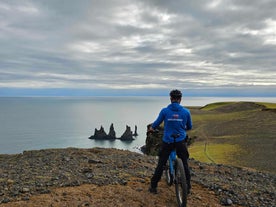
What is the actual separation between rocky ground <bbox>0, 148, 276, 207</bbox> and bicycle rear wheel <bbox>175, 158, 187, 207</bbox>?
1.58 ft

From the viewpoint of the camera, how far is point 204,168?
14.6 m

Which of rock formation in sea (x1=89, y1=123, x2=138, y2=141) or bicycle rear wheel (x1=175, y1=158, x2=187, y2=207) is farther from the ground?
bicycle rear wheel (x1=175, y1=158, x2=187, y2=207)

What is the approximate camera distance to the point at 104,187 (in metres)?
9.67

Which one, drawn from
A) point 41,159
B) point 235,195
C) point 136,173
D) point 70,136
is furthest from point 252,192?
point 70,136

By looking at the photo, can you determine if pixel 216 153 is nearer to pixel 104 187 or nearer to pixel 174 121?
pixel 104 187

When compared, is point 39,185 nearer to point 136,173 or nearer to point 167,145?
point 136,173

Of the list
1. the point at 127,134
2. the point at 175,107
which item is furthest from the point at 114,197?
the point at 127,134

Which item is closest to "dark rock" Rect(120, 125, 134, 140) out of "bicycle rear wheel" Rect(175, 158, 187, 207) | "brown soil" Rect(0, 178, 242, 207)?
"brown soil" Rect(0, 178, 242, 207)

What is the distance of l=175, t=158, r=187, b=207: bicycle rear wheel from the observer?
7.84 meters

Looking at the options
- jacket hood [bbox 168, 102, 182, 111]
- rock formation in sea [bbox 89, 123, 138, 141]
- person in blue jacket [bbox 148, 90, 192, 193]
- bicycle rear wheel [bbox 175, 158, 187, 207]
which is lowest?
rock formation in sea [bbox 89, 123, 138, 141]

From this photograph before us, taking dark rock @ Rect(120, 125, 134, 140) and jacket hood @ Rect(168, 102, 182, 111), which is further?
dark rock @ Rect(120, 125, 134, 140)

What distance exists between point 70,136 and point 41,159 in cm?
11978

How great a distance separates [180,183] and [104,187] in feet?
9.57

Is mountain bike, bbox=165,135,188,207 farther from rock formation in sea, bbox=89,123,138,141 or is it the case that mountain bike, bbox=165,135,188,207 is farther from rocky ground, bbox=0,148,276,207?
rock formation in sea, bbox=89,123,138,141
